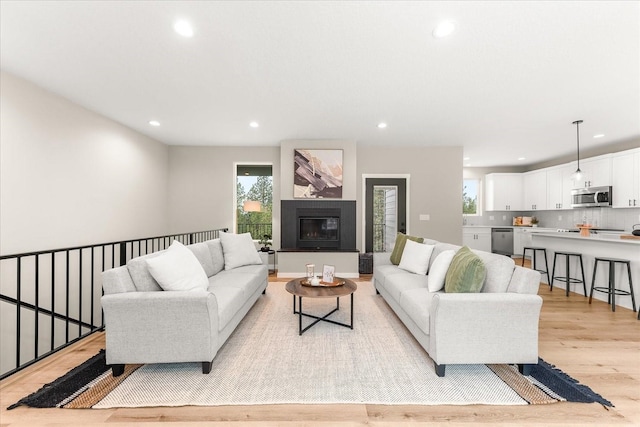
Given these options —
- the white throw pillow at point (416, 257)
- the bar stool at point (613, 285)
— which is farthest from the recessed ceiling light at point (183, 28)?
the bar stool at point (613, 285)

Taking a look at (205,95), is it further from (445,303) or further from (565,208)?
(565,208)

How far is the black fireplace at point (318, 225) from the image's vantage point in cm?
562

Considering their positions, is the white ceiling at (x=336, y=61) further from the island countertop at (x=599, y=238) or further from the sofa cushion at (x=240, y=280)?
the sofa cushion at (x=240, y=280)

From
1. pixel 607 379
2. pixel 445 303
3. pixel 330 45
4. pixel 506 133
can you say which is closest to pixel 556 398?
pixel 607 379

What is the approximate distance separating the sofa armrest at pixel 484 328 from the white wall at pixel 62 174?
14.4 ft

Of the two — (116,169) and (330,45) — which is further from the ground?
(330,45)

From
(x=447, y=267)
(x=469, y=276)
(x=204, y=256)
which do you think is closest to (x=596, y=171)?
(x=447, y=267)

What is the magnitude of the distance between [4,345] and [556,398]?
513 centimetres

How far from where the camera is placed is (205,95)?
3.48 m

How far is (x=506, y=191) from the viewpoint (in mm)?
8008

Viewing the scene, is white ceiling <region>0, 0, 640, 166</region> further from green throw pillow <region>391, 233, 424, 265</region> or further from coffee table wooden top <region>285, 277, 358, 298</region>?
coffee table wooden top <region>285, 277, 358, 298</region>

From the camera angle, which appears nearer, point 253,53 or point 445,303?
point 445,303

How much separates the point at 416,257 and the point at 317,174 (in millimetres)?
2750

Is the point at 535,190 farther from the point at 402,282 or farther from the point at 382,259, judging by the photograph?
the point at 402,282
